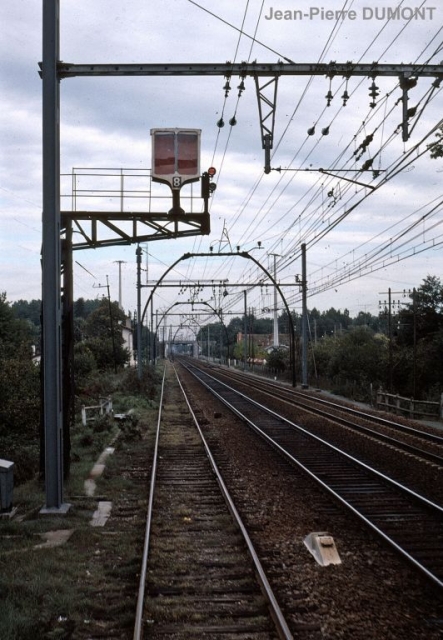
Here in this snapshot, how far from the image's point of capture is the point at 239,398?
112ft

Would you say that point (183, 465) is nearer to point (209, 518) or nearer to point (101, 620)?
point (209, 518)

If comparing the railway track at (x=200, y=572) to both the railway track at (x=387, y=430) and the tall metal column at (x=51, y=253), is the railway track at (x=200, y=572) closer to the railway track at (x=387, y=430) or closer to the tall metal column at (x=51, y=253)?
the tall metal column at (x=51, y=253)

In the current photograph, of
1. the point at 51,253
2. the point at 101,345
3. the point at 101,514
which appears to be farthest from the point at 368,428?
the point at 101,345

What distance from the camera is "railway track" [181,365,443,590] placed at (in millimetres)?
8038

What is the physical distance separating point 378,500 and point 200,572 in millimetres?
4581

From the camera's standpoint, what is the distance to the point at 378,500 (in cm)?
1096

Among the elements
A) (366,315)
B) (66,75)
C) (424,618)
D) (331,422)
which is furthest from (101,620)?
(366,315)

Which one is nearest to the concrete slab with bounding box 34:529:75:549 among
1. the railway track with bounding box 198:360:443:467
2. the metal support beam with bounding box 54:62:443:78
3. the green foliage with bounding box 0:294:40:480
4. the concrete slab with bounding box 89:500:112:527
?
the concrete slab with bounding box 89:500:112:527

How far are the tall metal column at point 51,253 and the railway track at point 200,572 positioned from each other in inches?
74.5

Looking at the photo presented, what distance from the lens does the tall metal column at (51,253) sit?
10297 mm

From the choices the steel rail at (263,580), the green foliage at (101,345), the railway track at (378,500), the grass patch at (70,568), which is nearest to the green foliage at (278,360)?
the green foliage at (101,345)

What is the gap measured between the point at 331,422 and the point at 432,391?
1377 cm

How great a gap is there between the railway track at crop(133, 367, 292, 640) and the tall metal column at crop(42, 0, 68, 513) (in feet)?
6.20

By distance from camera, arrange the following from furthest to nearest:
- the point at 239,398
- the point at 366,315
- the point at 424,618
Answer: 1. the point at 366,315
2. the point at 239,398
3. the point at 424,618
